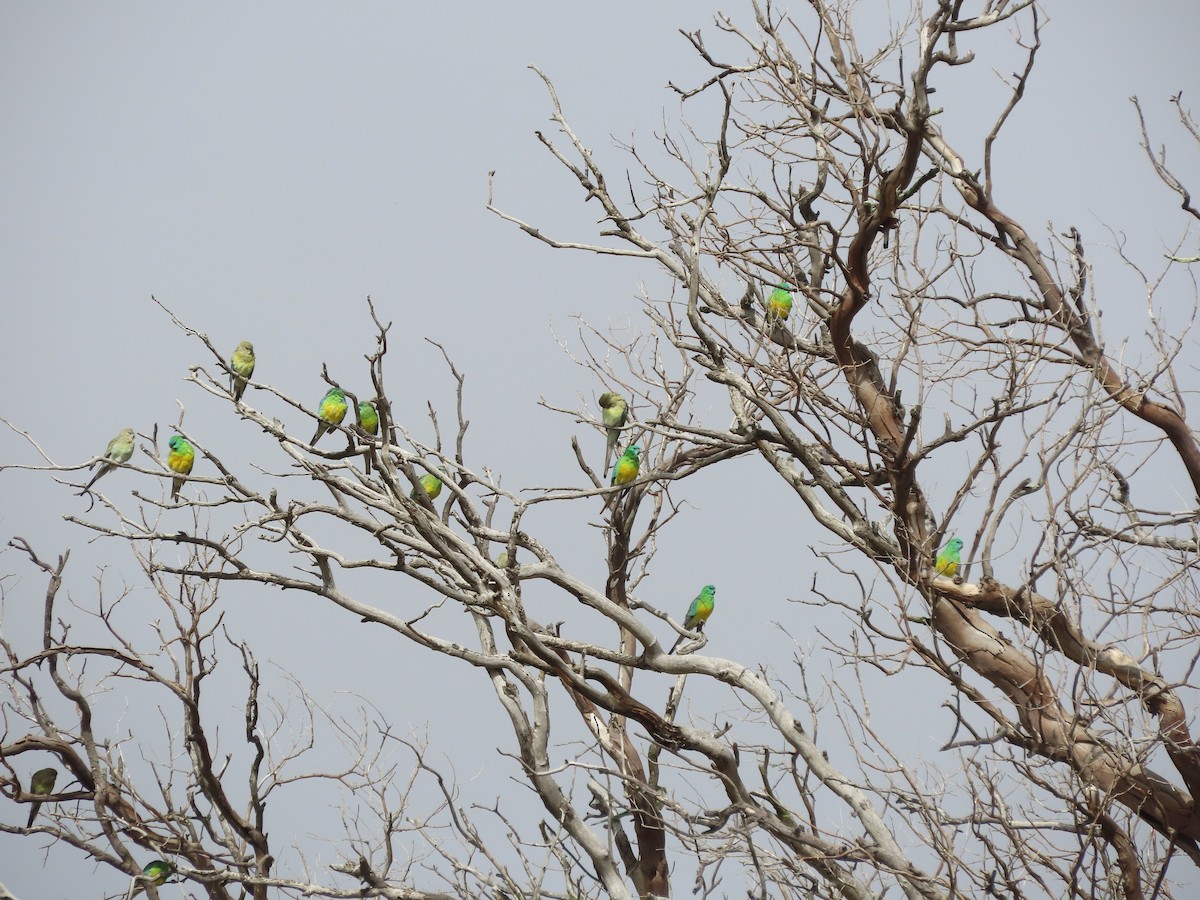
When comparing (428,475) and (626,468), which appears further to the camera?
(428,475)

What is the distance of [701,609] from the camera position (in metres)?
7.43

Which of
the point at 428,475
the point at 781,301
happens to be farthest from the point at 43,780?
the point at 781,301

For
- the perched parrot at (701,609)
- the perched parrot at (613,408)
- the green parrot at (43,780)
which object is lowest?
the perched parrot at (701,609)

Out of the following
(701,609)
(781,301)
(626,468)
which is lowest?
(701,609)

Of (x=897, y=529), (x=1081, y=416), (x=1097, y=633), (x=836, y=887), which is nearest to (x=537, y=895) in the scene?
(x=836, y=887)

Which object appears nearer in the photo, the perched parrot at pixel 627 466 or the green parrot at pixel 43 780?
the perched parrot at pixel 627 466

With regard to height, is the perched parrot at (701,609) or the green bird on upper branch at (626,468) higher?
the green bird on upper branch at (626,468)

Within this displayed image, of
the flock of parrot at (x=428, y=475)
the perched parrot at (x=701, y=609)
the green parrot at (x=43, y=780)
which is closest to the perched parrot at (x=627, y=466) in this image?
the flock of parrot at (x=428, y=475)

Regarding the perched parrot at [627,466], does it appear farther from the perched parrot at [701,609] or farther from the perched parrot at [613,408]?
the perched parrot at [701,609]

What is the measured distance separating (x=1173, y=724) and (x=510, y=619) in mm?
2899

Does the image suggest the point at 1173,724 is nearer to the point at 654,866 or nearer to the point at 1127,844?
the point at 1127,844

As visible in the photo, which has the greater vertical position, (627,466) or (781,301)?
(781,301)

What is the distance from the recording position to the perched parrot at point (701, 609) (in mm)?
7336

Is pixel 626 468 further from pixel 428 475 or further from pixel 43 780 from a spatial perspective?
pixel 43 780
